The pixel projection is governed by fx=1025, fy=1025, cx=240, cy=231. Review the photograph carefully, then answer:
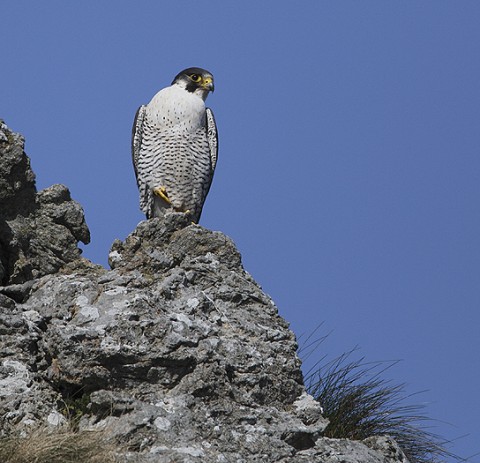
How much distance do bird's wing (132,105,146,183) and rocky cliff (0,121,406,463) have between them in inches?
156

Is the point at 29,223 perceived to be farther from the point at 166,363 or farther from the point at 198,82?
the point at 198,82

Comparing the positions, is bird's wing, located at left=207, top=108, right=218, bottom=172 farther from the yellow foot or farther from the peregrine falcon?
the yellow foot

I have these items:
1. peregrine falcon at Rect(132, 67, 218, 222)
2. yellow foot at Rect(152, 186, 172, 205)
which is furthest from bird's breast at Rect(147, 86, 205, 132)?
yellow foot at Rect(152, 186, 172, 205)

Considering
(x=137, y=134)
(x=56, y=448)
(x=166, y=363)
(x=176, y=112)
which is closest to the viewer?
(x=56, y=448)

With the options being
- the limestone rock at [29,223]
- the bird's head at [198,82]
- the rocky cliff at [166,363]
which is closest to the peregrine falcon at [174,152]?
the bird's head at [198,82]

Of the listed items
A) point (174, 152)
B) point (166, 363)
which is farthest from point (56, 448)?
point (174, 152)

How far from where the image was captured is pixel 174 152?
10992 mm

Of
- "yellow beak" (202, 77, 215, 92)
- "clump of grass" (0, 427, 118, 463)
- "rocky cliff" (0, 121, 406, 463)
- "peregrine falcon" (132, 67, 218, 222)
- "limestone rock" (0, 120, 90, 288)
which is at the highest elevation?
"yellow beak" (202, 77, 215, 92)

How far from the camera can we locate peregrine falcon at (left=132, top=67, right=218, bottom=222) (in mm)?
10969

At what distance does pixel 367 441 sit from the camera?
22.9ft

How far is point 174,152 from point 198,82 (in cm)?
123

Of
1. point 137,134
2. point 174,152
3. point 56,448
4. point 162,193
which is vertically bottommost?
point 56,448

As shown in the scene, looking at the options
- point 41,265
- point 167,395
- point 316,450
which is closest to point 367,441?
point 316,450

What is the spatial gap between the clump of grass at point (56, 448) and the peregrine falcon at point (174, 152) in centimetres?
529
